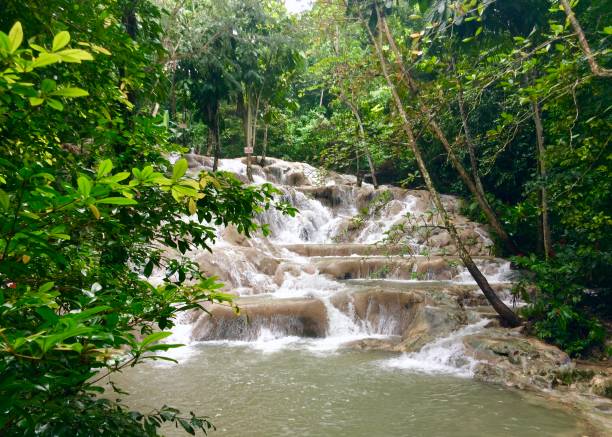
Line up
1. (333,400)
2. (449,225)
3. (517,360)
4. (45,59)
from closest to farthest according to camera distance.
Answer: (45,59) → (333,400) → (517,360) → (449,225)

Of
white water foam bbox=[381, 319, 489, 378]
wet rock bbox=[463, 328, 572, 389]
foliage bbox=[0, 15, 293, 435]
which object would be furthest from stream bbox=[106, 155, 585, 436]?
foliage bbox=[0, 15, 293, 435]

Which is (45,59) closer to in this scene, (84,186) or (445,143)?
(84,186)

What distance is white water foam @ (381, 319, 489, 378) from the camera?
7133 millimetres

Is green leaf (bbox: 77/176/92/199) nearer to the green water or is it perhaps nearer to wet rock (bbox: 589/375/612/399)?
the green water

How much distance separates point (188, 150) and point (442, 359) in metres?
6.46

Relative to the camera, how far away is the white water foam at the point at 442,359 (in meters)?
7.13

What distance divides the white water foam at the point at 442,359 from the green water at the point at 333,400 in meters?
0.25

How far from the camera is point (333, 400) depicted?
19.6ft

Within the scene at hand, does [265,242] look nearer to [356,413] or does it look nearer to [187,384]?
[187,384]

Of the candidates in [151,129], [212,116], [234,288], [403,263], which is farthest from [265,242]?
[151,129]

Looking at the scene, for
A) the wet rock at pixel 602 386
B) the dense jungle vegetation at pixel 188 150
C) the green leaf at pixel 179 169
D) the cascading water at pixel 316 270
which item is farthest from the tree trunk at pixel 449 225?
the green leaf at pixel 179 169

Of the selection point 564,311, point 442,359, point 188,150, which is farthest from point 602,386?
point 188,150

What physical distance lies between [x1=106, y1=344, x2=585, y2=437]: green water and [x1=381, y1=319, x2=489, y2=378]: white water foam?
0.25 m

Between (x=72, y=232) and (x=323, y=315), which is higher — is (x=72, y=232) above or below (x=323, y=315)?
above
